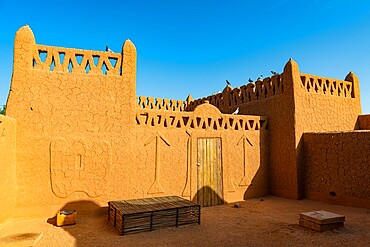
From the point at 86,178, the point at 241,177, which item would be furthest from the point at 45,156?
the point at 241,177

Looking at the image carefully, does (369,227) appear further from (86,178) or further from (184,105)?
(184,105)

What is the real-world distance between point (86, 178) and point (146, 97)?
8.01m

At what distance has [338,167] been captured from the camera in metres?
9.41

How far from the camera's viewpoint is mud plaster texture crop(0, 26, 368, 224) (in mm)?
7746

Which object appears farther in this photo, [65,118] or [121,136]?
[121,136]

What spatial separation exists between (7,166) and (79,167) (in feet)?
6.23

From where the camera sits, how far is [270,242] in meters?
5.84

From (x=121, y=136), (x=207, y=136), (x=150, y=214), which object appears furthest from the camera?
(x=207, y=136)

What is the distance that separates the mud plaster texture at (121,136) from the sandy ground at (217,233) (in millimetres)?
875

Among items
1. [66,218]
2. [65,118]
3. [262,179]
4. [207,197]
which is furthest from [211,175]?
[65,118]

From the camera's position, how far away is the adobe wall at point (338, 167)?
870 centimetres

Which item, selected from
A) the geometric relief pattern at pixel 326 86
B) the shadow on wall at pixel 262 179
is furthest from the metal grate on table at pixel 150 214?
the geometric relief pattern at pixel 326 86

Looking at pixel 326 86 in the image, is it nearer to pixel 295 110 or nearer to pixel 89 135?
pixel 295 110

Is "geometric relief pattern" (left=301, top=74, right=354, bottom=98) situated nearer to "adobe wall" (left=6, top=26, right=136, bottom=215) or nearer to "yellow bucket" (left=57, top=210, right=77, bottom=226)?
"adobe wall" (left=6, top=26, right=136, bottom=215)
